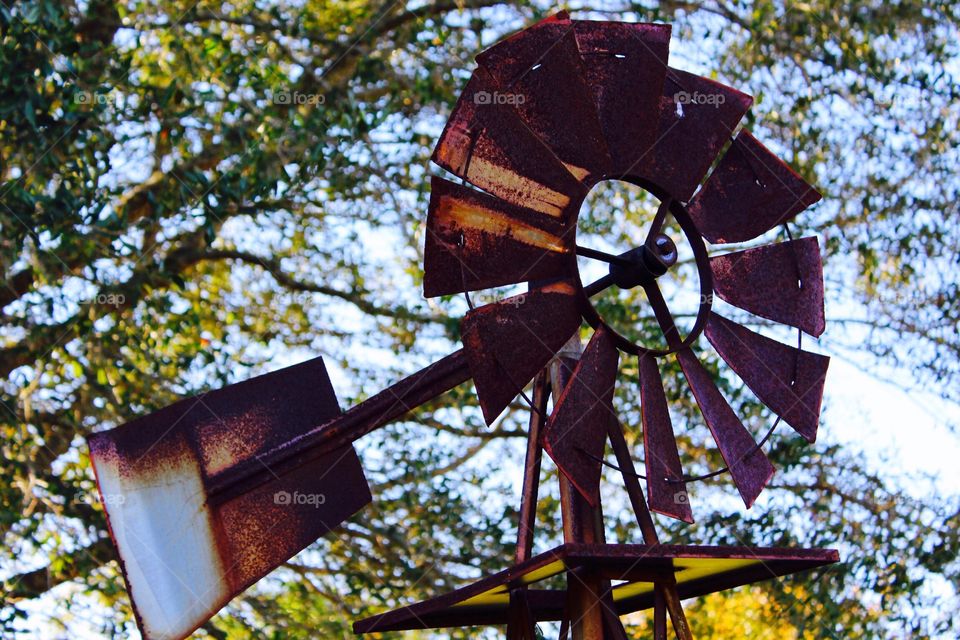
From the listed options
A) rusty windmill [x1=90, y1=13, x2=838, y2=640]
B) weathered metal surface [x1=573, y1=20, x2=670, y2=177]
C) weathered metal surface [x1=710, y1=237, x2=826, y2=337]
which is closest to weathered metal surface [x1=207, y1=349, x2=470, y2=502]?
rusty windmill [x1=90, y1=13, x2=838, y2=640]

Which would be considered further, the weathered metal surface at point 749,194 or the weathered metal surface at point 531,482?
the weathered metal surface at point 749,194

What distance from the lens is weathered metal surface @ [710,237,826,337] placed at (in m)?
3.08

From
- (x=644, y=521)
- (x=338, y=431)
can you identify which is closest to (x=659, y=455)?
(x=644, y=521)

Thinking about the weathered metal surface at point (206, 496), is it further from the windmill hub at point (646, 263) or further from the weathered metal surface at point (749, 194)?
the weathered metal surface at point (749, 194)

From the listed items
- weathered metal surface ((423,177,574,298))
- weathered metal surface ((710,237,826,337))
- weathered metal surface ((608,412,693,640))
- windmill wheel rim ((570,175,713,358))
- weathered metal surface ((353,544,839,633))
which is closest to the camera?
weathered metal surface ((353,544,839,633))

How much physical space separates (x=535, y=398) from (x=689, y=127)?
87 cm

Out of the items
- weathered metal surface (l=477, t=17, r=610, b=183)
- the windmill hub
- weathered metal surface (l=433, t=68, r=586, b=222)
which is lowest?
the windmill hub

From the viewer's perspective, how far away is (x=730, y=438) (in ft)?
9.45

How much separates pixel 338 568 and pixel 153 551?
127 inches

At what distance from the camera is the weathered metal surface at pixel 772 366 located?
295 cm

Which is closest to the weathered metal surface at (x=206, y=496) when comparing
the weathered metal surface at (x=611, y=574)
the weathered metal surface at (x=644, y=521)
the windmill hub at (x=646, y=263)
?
the weathered metal surface at (x=611, y=574)

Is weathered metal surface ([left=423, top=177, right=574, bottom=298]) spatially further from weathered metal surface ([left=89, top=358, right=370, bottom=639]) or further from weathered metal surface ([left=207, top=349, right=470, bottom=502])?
weathered metal surface ([left=89, top=358, right=370, bottom=639])

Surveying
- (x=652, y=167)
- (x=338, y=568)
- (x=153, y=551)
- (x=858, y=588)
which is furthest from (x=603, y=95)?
(x=858, y=588)

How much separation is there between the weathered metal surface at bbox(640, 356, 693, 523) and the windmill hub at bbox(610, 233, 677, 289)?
A: 0.68ft
